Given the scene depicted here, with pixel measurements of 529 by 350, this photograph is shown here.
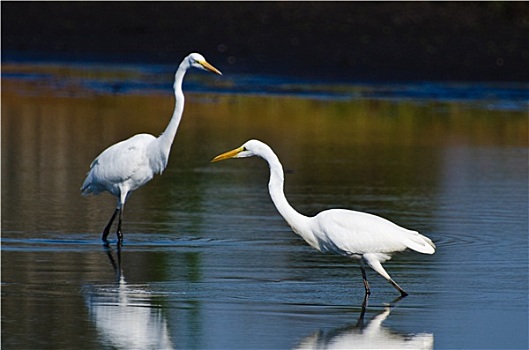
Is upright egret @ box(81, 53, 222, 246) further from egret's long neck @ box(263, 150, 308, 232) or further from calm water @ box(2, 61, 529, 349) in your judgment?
egret's long neck @ box(263, 150, 308, 232)

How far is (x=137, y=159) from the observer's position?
11.0 meters

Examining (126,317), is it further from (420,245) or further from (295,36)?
(295,36)

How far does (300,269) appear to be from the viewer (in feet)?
30.6

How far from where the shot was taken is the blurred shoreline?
25.1m

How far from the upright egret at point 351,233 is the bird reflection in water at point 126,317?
1.11m

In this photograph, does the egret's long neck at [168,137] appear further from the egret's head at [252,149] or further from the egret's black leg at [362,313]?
the egret's black leg at [362,313]

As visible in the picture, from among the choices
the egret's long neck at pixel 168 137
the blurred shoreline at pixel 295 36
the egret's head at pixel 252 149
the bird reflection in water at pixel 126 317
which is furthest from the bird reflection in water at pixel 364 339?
the blurred shoreline at pixel 295 36

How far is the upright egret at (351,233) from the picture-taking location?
837cm

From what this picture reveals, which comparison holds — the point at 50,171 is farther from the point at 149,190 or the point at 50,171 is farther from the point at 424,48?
the point at 424,48

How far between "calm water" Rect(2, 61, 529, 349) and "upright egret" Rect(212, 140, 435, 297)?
29 centimetres

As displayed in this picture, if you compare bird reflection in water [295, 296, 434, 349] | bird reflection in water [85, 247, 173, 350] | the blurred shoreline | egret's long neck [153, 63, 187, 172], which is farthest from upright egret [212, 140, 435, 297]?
the blurred shoreline

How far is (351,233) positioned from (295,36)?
18988 mm

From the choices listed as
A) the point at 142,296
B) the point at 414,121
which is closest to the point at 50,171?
the point at 142,296

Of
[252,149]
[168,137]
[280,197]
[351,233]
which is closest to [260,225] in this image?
[168,137]
